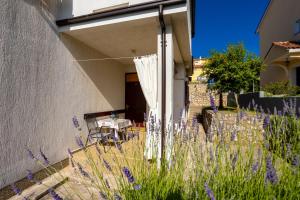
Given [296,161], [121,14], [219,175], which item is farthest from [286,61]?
[219,175]

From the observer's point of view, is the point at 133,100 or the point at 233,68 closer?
the point at 133,100

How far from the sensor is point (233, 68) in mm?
10789

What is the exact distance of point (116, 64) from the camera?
8.84m

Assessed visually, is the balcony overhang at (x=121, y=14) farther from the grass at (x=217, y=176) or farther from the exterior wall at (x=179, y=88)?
the exterior wall at (x=179, y=88)

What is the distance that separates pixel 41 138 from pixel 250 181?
14.8 feet

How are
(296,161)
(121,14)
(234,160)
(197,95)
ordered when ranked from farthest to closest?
1. (197,95)
2. (121,14)
3. (234,160)
4. (296,161)

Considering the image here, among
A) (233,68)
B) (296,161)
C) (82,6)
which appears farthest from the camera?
(233,68)

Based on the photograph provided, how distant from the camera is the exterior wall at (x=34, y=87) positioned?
3691 mm

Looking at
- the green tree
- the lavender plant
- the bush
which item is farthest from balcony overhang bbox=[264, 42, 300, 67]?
the lavender plant

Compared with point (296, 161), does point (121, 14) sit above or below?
above

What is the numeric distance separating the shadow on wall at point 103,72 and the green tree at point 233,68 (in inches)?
220

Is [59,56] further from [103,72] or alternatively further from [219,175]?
[219,175]

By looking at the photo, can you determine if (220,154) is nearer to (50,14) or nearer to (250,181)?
(250,181)

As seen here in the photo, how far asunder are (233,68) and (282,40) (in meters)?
7.16
